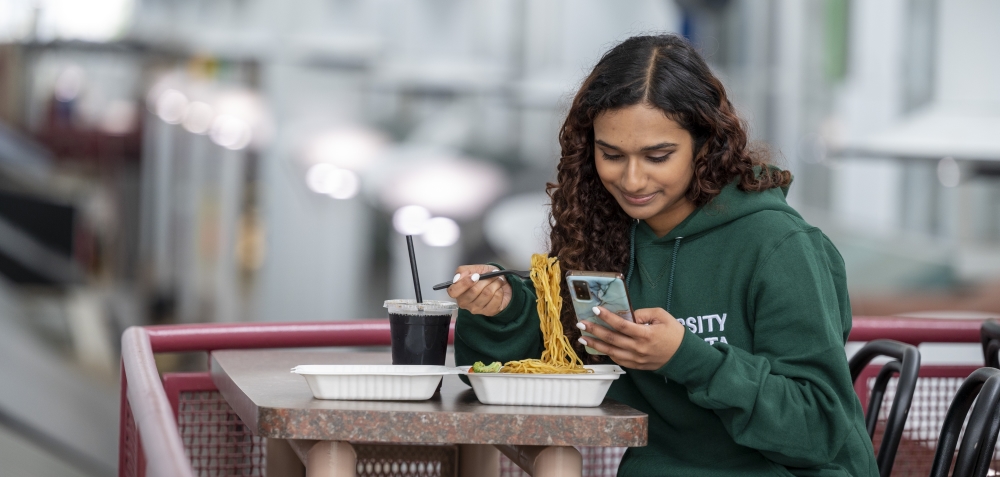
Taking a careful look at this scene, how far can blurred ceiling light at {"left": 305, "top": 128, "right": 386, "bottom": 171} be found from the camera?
579 cm

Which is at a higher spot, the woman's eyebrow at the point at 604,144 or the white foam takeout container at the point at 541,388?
the woman's eyebrow at the point at 604,144

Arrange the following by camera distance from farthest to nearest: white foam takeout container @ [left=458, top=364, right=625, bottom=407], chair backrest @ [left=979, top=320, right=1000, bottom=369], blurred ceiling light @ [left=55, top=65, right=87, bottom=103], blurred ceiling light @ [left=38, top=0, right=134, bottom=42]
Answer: blurred ceiling light @ [left=55, top=65, right=87, bottom=103] < blurred ceiling light @ [left=38, top=0, right=134, bottom=42] < chair backrest @ [left=979, top=320, right=1000, bottom=369] < white foam takeout container @ [left=458, top=364, right=625, bottom=407]

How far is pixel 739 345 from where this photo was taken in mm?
1429

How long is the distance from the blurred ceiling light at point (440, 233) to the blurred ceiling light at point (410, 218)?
4 centimetres

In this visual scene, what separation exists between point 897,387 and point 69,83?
6.07m

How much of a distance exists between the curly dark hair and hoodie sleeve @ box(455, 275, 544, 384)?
62mm

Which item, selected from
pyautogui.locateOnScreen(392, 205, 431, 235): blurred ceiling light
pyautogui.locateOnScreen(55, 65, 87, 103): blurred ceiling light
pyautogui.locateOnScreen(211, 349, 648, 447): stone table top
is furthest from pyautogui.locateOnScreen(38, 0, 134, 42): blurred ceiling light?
pyautogui.locateOnScreen(211, 349, 648, 447): stone table top

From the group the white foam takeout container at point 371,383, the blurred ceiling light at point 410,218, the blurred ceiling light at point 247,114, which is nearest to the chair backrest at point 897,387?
the white foam takeout container at point 371,383

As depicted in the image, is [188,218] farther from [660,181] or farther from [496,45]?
[660,181]

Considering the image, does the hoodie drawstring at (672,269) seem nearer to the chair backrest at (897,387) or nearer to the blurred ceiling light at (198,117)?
the chair backrest at (897,387)

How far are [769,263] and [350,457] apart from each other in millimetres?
644

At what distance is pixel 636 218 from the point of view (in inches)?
62.8

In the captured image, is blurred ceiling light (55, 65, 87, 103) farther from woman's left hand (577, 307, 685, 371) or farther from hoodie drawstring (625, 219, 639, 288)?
woman's left hand (577, 307, 685, 371)

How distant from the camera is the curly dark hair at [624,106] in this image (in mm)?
1424
